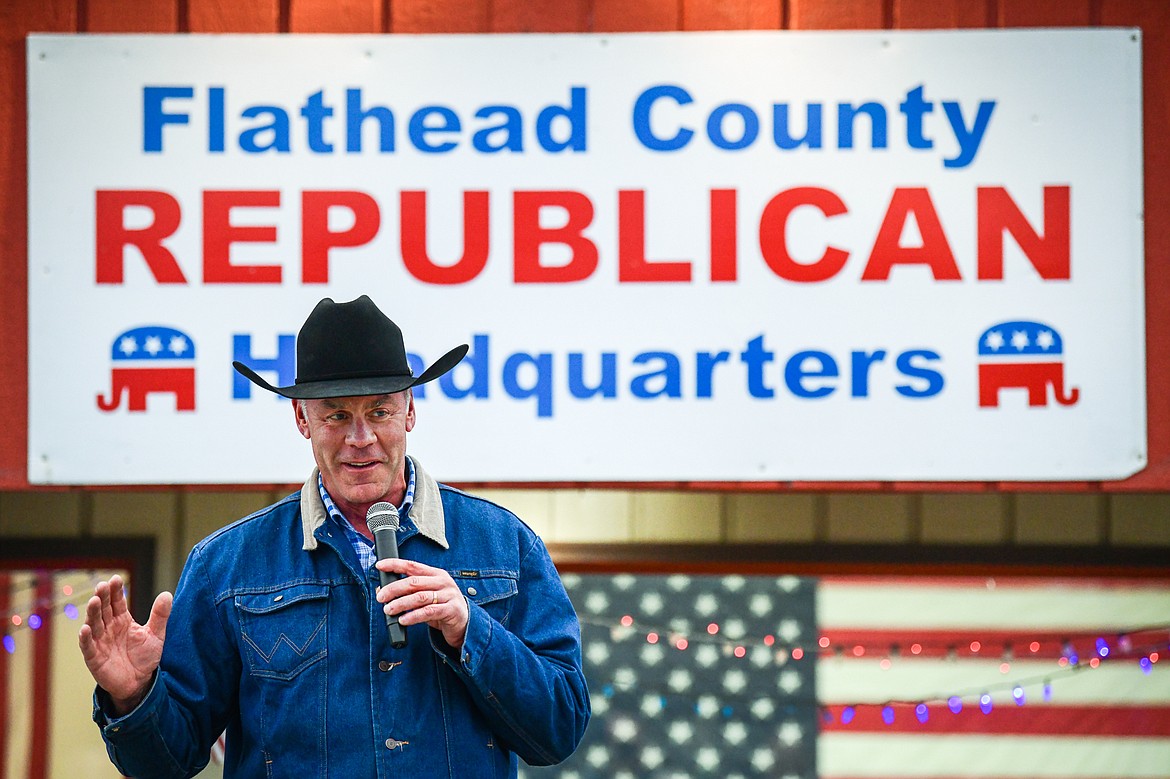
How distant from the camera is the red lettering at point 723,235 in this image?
3.65 m

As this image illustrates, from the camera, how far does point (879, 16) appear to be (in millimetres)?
3711

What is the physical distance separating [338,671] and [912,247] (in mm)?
2214

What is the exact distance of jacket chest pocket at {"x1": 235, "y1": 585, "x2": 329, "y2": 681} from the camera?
6.88 feet

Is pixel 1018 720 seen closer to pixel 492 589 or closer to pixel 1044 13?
pixel 1044 13

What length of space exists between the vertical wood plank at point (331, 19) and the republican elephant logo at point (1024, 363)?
196cm

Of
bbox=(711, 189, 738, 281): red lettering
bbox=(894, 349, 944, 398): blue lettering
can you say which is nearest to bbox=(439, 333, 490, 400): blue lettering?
bbox=(711, 189, 738, 281): red lettering

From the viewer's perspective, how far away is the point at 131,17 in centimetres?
373

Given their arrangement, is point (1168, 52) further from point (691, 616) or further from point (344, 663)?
point (344, 663)

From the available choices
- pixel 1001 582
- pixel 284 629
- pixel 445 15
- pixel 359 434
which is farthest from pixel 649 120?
pixel 1001 582

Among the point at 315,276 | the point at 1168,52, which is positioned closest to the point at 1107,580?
the point at 1168,52

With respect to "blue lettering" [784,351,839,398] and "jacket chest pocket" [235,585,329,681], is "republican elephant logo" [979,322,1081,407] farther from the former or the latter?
"jacket chest pocket" [235,585,329,681]

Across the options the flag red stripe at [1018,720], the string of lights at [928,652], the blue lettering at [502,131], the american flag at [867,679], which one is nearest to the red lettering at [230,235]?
the blue lettering at [502,131]

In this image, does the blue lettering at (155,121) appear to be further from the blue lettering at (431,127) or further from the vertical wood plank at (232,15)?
the blue lettering at (431,127)

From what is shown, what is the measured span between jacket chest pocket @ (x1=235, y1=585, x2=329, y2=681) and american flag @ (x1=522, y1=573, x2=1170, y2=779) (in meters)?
2.91
